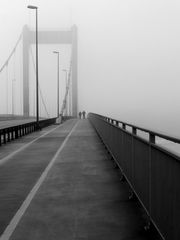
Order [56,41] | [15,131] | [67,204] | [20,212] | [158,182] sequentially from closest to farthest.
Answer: [158,182] → [20,212] → [67,204] → [15,131] → [56,41]

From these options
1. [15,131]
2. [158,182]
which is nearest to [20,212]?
[158,182]

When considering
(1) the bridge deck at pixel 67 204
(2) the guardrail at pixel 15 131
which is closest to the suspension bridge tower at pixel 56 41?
(2) the guardrail at pixel 15 131

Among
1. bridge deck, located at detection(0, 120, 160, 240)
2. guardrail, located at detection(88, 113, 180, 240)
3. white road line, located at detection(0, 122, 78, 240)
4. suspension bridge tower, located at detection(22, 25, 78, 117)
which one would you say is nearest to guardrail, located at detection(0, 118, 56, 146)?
bridge deck, located at detection(0, 120, 160, 240)

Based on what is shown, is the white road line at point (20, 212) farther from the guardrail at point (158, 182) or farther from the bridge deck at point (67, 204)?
the guardrail at point (158, 182)

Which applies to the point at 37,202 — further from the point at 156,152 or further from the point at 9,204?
the point at 156,152

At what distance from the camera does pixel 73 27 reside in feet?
323

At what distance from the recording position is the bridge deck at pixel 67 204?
6.30 metres

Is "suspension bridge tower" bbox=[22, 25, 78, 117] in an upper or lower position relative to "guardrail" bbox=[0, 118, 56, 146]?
upper

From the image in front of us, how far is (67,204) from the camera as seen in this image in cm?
820

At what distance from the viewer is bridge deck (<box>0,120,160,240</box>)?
630cm

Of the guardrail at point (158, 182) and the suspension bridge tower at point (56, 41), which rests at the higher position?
the suspension bridge tower at point (56, 41)

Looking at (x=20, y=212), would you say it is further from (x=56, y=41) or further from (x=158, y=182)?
(x=56, y=41)

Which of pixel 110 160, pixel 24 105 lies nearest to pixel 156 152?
pixel 110 160

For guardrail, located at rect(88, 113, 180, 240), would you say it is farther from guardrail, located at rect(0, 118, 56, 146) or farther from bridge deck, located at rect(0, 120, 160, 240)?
guardrail, located at rect(0, 118, 56, 146)
